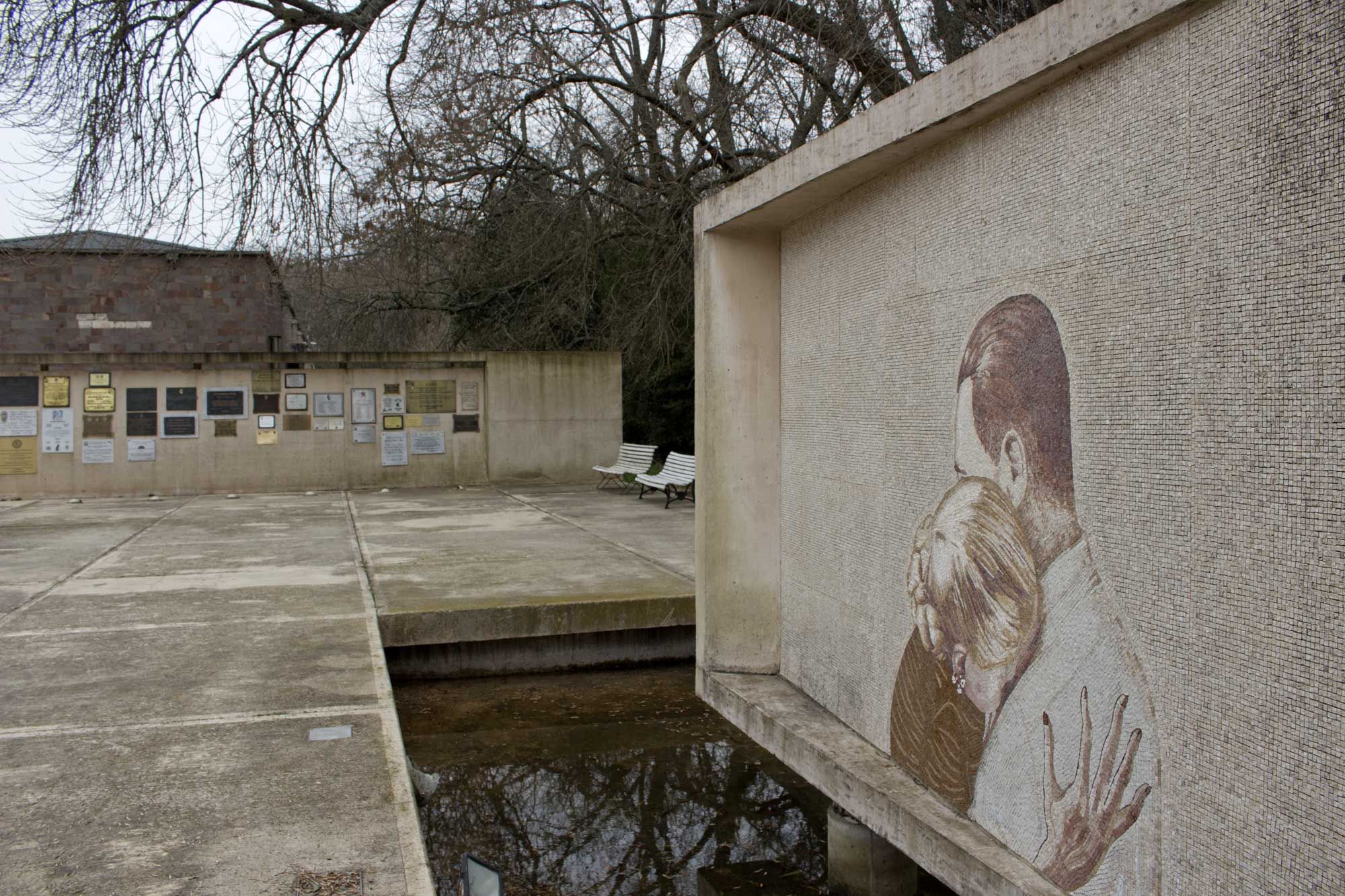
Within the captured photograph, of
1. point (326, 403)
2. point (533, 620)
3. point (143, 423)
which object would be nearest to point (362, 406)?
point (326, 403)

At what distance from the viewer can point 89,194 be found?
31.0ft

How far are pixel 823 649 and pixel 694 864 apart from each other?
1.26 m

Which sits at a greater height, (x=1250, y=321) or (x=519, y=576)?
(x=1250, y=321)

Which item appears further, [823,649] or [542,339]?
[542,339]

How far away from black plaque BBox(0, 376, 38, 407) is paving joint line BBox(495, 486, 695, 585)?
21.7 feet

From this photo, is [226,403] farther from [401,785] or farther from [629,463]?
[401,785]

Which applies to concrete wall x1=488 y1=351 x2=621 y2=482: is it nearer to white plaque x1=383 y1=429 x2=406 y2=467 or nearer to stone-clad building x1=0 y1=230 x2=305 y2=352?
white plaque x1=383 y1=429 x2=406 y2=467

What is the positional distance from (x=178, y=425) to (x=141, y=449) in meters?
0.61

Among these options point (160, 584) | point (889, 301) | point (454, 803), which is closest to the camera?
point (889, 301)

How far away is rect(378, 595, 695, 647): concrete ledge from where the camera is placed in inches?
300

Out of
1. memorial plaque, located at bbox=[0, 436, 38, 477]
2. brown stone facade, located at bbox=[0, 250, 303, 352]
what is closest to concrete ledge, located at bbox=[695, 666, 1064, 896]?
memorial plaque, located at bbox=[0, 436, 38, 477]

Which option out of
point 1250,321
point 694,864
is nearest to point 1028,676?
point 1250,321

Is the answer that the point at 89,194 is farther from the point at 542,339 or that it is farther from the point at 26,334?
the point at 26,334

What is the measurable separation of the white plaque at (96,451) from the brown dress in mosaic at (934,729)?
1477 centimetres
